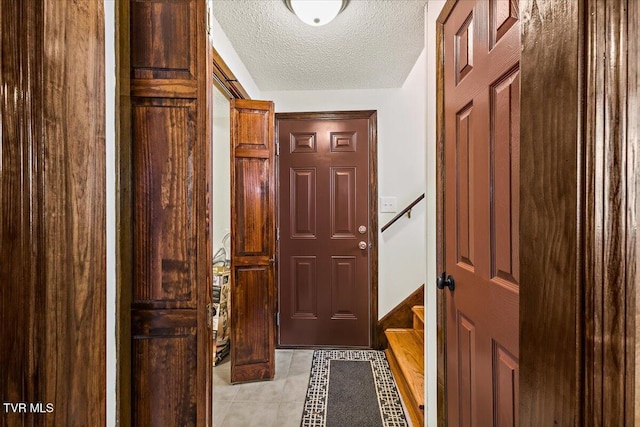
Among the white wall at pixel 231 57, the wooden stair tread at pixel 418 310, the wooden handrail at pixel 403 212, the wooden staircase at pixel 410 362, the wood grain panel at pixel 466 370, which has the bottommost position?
the wooden staircase at pixel 410 362

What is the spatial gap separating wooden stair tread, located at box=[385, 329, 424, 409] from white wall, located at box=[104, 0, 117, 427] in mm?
1508

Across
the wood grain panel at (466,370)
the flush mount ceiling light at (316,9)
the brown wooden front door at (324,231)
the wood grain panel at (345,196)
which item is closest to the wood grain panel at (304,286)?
the brown wooden front door at (324,231)

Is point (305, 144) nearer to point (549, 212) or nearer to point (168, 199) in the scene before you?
point (168, 199)

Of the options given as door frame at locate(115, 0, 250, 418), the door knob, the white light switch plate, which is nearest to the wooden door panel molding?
the door knob

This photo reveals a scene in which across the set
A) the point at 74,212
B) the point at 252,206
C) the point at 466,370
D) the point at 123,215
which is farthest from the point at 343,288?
the point at 74,212

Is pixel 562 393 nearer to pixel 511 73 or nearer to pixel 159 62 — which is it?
pixel 511 73

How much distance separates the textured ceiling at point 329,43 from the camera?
67.1 inches

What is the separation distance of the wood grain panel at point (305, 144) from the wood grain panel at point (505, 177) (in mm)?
1962

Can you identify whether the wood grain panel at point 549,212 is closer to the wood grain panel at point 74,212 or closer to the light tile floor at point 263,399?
the wood grain panel at point 74,212

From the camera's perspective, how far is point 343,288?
2807mm

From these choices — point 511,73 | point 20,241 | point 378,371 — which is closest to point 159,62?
point 20,241

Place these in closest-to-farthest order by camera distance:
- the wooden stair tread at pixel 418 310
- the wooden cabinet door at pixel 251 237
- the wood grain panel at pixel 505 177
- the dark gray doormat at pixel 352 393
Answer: the wood grain panel at pixel 505 177 → the dark gray doormat at pixel 352 393 → the wooden cabinet door at pixel 251 237 → the wooden stair tread at pixel 418 310

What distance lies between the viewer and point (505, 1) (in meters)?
0.89

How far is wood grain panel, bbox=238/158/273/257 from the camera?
2189 mm
